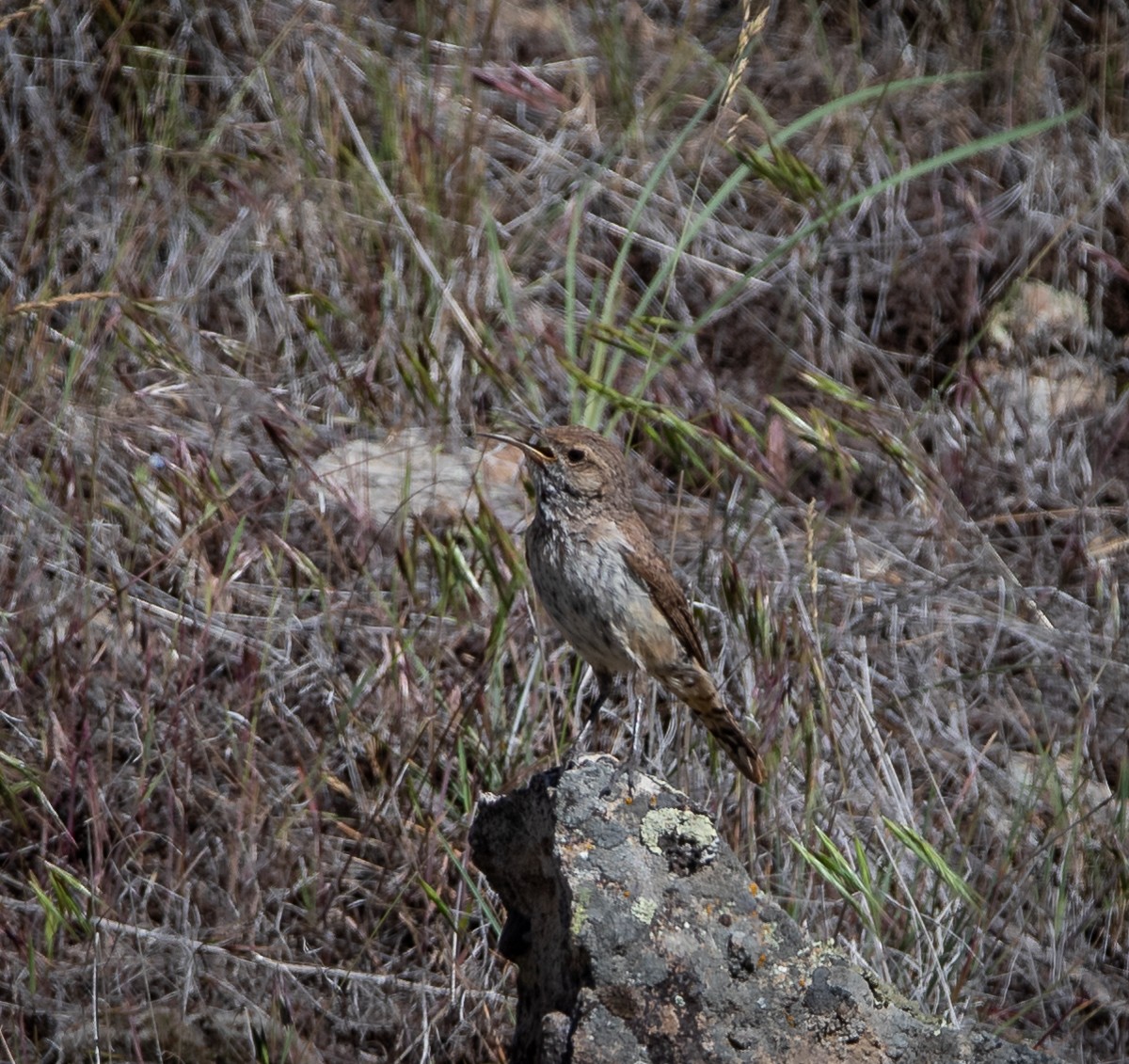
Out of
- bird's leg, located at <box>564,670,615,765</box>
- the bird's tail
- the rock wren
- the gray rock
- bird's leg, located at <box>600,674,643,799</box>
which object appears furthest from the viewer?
bird's leg, located at <box>564,670,615,765</box>

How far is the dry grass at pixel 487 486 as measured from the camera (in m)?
4.45

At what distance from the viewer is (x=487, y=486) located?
5.76 m

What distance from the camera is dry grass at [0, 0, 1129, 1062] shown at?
14.6 feet

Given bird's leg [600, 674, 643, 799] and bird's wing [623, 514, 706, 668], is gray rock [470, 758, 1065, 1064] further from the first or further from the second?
bird's wing [623, 514, 706, 668]

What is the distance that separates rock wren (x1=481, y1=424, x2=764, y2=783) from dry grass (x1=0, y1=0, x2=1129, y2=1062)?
0.90 feet

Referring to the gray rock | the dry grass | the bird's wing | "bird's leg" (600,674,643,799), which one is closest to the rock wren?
the bird's wing

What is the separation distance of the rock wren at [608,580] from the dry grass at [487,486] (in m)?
0.27

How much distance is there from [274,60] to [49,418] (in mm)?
2112

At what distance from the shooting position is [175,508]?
5340 millimetres

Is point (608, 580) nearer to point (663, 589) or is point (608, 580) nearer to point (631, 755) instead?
point (663, 589)

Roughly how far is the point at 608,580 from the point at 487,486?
1.52 metres

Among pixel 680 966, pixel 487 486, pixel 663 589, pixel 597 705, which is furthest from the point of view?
pixel 487 486

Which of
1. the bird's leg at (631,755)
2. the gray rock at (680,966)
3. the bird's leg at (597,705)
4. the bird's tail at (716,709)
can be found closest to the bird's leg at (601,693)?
the bird's leg at (597,705)

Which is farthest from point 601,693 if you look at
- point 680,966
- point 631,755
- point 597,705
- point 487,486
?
point 680,966
